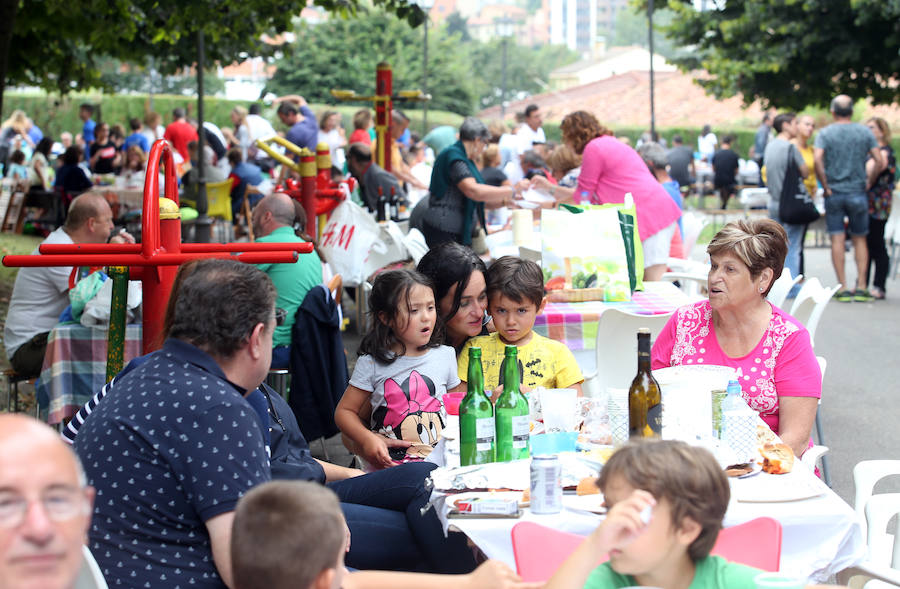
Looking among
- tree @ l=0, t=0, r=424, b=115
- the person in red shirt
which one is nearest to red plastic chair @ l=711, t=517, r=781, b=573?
tree @ l=0, t=0, r=424, b=115

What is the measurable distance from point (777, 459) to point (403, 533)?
117 centimetres

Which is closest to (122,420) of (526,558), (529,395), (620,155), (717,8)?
(526,558)

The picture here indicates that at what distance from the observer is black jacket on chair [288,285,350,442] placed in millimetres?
5102

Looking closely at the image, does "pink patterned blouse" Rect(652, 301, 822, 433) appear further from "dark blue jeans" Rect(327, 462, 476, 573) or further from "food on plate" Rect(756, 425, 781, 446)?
"dark blue jeans" Rect(327, 462, 476, 573)

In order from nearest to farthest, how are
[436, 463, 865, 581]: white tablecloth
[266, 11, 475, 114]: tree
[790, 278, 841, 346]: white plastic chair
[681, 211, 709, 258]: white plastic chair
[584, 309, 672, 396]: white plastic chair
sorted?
[436, 463, 865, 581]: white tablecloth < [584, 309, 672, 396]: white plastic chair < [790, 278, 841, 346]: white plastic chair < [681, 211, 709, 258]: white plastic chair < [266, 11, 475, 114]: tree

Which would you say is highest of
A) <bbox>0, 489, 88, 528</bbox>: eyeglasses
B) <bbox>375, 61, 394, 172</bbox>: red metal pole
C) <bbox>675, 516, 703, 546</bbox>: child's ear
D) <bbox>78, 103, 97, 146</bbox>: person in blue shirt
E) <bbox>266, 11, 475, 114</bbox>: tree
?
<bbox>266, 11, 475, 114</bbox>: tree

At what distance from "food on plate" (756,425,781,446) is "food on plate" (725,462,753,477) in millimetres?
211

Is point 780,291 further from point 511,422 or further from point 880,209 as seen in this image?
point 880,209

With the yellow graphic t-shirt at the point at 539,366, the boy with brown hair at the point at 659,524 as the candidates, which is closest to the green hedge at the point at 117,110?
the yellow graphic t-shirt at the point at 539,366

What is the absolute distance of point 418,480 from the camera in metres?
3.32

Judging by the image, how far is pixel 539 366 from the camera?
3.98 metres

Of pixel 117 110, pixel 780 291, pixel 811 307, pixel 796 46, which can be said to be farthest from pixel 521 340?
pixel 117 110

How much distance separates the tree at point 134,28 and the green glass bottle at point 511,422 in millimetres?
6702

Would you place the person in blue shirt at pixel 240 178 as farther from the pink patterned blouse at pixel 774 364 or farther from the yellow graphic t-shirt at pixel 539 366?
the pink patterned blouse at pixel 774 364
